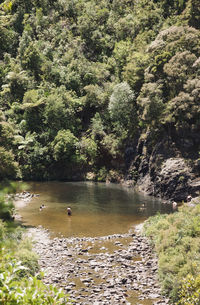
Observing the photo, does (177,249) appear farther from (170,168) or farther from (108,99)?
(108,99)

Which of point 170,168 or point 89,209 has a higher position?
point 170,168

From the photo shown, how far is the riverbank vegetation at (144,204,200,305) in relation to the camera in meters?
14.2

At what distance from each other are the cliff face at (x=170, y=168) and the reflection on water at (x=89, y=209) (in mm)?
2198

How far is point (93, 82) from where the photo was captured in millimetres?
61125

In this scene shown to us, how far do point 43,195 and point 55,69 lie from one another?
3298cm

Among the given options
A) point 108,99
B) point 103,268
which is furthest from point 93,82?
point 103,268

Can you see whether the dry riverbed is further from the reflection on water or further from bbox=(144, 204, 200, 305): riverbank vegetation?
the reflection on water

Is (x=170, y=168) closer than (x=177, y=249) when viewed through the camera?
No

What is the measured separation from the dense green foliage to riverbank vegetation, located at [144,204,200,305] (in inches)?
581

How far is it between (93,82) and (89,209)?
3597 centimetres

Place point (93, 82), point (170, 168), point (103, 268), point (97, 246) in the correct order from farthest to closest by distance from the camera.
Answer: point (93, 82) < point (170, 168) < point (97, 246) < point (103, 268)

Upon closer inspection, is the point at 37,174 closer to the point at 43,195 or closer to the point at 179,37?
the point at 43,195

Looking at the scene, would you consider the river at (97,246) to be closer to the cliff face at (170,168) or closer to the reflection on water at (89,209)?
the reflection on water at (89,209)

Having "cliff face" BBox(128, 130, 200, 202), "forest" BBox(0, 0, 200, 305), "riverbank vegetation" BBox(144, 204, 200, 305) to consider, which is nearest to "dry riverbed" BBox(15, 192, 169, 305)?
"riverbank vegetation" BBox(144, 204, 200, 305)
